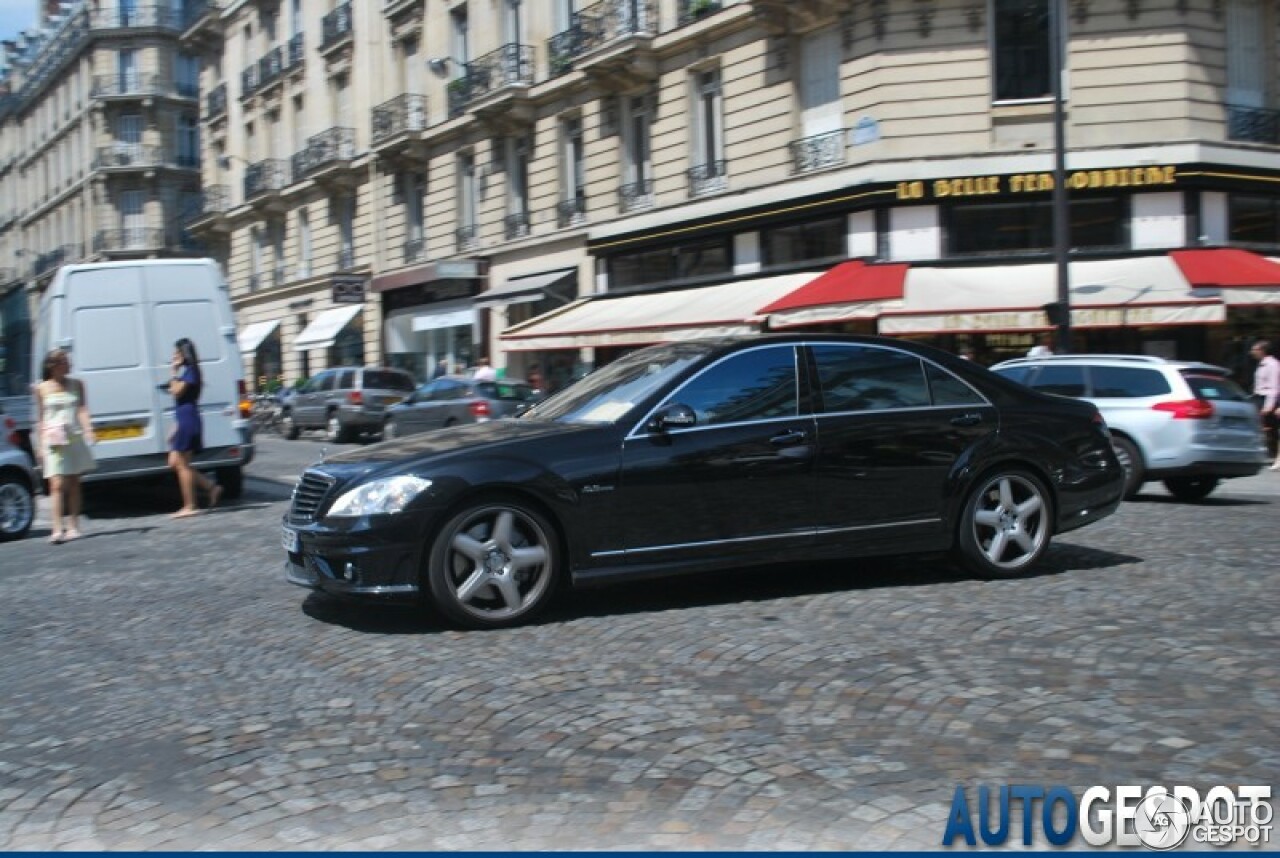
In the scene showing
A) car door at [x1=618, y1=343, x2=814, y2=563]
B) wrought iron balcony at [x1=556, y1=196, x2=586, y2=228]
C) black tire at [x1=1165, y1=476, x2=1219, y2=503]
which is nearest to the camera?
car door at [x1=618, y1=343, x2=814, y2=563]

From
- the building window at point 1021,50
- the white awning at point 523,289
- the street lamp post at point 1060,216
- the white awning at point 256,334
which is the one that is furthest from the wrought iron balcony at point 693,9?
the white awning at point 256,334

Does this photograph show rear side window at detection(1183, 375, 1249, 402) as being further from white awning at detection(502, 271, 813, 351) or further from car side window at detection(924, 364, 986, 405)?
white awning at detection(502, 271, 813, 351)

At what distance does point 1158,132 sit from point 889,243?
4.66 meters

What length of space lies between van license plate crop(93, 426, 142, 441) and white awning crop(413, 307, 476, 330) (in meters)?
20.5

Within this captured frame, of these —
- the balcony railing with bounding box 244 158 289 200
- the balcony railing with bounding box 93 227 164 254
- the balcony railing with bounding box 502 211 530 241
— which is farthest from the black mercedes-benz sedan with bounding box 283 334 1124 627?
the balcony railing with bounding box 93 227 164 254

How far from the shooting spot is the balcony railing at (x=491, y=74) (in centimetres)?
3128

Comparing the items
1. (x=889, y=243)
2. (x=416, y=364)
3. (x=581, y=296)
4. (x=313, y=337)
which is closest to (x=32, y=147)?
(x=313, y=337)

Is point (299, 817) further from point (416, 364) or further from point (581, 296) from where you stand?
point (416, 364)

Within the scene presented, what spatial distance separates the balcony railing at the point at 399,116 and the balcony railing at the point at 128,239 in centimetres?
2833

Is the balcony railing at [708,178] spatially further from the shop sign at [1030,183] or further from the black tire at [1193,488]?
the black tire at [1193,488]

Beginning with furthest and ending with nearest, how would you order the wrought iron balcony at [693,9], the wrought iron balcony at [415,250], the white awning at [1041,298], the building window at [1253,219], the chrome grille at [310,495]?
the wrought iron balcony at [415,250]
the wrought iron balcony at [693,9]
the building window at [1253,219]
the white awning at [1041,298]
the chrome grille at [310,495]

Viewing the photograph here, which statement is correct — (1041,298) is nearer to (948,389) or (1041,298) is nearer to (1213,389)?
(1213,389)

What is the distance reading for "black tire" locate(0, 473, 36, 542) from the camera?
38.3 feet

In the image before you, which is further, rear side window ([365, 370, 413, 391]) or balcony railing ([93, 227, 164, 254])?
balcony railing ([93, 227, 164, 254])
